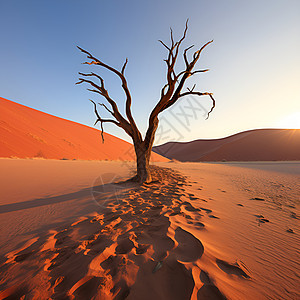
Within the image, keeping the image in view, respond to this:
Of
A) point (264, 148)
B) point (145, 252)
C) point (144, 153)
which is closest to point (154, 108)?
point (144, 153)

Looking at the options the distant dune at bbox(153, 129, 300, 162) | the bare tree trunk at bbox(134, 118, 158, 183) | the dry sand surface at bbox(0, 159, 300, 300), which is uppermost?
the distant dune at bbox(153, 129, 300, 162)

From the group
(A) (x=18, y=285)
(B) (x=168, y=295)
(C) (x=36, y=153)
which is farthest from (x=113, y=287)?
(C) (x=36, y=153)

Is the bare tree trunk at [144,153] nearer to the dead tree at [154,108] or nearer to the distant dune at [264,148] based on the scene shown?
the dead tree at [154,108]

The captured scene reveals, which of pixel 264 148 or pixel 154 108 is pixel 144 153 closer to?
pixel 154 108

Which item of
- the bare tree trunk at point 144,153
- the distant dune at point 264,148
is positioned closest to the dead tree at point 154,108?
the bare tree trunk at point 144,153

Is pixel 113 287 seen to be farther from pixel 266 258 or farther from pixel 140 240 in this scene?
pixel 266 258

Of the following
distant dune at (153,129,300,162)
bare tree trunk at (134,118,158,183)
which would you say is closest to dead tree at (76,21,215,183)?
bare tree trunk at (134,118,158,183)

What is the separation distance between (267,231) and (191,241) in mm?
1454

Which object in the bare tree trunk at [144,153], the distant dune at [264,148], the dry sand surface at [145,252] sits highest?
the distant dune at [264,148]

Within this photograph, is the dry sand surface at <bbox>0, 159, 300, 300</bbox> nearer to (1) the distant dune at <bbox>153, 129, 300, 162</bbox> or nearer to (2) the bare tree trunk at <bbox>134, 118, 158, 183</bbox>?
(2) the bare tree trunk at <bbox>134, 118, 158, 183</bbox>

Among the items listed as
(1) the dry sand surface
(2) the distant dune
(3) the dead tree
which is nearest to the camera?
(1) the dry sand surface

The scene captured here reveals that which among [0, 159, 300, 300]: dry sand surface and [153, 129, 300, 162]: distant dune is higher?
[153, 129, 300, 162]: distant dune

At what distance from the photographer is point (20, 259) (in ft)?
4.57

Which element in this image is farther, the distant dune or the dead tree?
the distant dune
